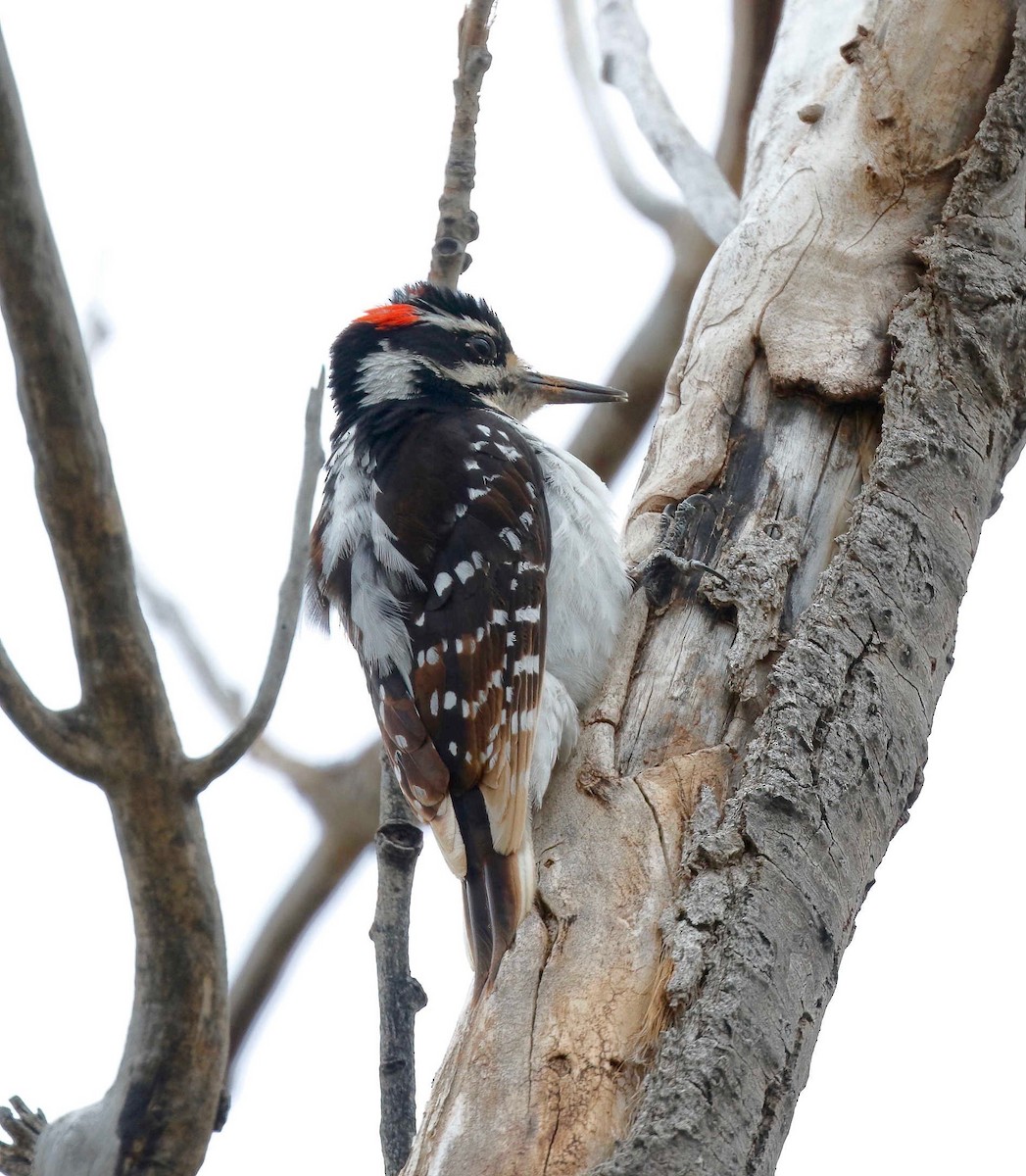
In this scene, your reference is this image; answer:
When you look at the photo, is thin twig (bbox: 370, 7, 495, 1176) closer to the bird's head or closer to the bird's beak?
the bird's head

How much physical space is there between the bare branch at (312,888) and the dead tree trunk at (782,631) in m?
0.75

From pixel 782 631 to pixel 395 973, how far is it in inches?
37.5

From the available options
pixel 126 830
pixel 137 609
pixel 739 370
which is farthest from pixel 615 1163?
pixel 739 370

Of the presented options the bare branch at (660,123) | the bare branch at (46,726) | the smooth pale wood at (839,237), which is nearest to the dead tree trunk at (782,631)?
the smooth pale wood at (839,237)

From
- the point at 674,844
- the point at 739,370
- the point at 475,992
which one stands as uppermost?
the point at 739,370

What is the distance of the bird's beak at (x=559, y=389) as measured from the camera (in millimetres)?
3607

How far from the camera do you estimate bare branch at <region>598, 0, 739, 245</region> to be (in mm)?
3982

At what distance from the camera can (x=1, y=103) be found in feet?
5.00

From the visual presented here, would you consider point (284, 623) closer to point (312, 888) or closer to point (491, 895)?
point (491, 895)

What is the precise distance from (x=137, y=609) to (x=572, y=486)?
1637 millimetres

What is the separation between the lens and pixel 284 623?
5.82ft

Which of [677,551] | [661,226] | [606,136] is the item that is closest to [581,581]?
[677,551]

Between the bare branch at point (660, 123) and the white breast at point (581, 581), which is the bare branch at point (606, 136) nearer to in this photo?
the bare branch at point (660, 123)

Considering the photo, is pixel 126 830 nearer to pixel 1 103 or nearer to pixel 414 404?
pixel 1 103
